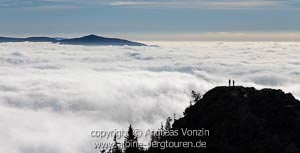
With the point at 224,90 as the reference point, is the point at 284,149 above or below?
below

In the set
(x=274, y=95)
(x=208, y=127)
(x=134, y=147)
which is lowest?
(x=134, y=147)

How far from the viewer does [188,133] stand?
81.1 meters

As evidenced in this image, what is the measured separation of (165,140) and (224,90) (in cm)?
1415

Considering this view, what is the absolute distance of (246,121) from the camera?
7644 centimetres

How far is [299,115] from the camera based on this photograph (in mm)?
78062

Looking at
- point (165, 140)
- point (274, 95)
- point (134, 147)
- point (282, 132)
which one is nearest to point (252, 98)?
point (274, 95)

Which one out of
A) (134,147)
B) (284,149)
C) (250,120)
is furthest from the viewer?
(134,147)

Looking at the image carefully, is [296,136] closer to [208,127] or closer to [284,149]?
[284,149]

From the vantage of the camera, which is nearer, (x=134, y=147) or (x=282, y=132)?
(x=282, y=132)

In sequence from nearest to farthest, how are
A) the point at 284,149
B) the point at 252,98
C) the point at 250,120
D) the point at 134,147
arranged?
the point at 284,149, the point at 250,120, the point at 252,98, the point at 134,147

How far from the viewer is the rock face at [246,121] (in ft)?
239

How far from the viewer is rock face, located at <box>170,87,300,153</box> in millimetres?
72938

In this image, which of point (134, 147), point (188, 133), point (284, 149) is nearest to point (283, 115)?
point (284, 149)

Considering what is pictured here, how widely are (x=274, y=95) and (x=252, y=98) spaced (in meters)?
4.06
